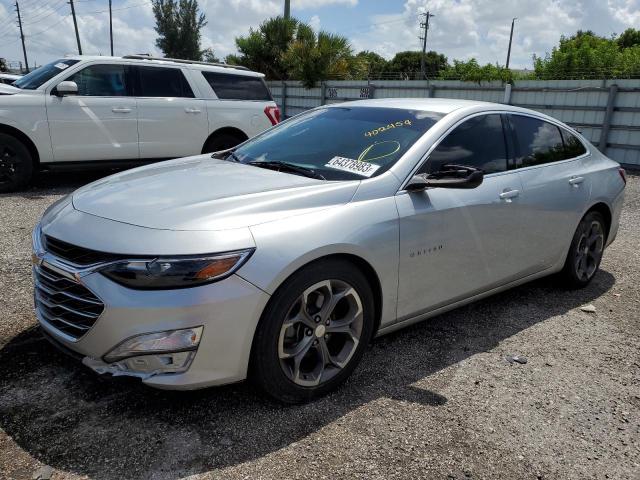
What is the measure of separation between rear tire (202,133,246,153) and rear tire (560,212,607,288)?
5.88 meters

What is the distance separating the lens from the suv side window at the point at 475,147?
133 inches

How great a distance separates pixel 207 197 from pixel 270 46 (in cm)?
2231

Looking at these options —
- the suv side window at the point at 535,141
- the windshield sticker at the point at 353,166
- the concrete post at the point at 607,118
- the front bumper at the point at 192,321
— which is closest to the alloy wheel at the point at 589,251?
the suv side window at the point at 535,141

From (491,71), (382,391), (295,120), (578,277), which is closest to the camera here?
(382,391)

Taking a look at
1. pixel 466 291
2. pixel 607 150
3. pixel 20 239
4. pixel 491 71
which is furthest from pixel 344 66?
pixel 466 291

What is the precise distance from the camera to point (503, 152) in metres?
3.87

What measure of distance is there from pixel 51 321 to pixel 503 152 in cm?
303

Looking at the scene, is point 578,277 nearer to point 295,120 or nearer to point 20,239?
point 295,120

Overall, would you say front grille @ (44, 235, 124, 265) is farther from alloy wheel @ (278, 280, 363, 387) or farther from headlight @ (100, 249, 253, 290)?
alloy wheel @ (278, 280, 363, 387)

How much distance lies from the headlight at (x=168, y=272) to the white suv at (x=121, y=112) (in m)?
5.79

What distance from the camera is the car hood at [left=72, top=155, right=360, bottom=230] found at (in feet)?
8.50

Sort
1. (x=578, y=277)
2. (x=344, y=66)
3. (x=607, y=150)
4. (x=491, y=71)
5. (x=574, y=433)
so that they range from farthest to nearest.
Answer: (x=344, y=66), (x=491, y=71), (x=607, y=150), (x=578, y=277), (x=574, y=433)

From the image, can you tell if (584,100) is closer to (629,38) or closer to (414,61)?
(629,38)

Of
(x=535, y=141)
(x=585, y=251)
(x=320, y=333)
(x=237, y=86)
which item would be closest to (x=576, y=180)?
(x=535, y=141)
